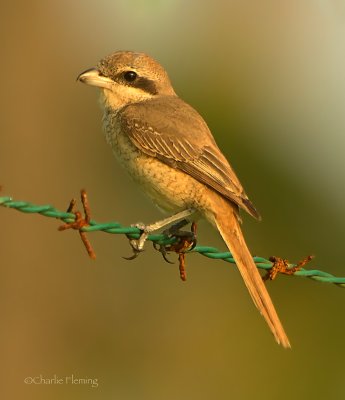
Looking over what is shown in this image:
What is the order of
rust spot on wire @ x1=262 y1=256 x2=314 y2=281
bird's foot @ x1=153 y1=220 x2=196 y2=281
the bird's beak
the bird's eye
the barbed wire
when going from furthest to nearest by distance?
the bird's eye → the bird's beak → bird's foot @ x1=153 y1=220 x2=196 y2=281 → rust spot on wire @ x1=262 y1=256 x2=314 y2=281 → the barbed wire

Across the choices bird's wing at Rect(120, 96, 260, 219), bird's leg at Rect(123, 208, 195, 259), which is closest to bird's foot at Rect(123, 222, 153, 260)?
bird's leg at Rect(123, 208, 195, 259)

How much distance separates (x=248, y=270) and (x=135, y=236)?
72 centimetres

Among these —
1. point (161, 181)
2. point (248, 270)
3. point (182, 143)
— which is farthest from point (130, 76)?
point (248, 270)

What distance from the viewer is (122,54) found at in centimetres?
Answer: 730

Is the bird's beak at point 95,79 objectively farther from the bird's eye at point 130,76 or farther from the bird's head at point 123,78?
the bird's eye at point 130,76

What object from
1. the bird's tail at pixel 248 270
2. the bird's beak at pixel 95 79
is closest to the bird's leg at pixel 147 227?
the bird's tail at pixel 248 270

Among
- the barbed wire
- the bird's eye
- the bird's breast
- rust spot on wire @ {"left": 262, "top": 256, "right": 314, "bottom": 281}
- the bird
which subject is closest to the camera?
the barbed wire

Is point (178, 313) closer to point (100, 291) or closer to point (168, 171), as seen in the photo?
point (100, 291)

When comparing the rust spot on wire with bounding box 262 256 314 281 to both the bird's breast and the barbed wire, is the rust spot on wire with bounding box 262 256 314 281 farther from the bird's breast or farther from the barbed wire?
the bird's breast

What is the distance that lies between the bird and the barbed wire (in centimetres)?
15

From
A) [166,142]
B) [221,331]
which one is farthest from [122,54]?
[221,331]

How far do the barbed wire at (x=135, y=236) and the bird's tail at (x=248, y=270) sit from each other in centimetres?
8

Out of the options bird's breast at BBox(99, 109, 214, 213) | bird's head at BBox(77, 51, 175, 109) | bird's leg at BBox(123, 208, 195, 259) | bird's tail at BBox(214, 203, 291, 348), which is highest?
bird's head at BBox(77, 51, 175, 109)

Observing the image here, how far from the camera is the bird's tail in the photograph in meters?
6.00
